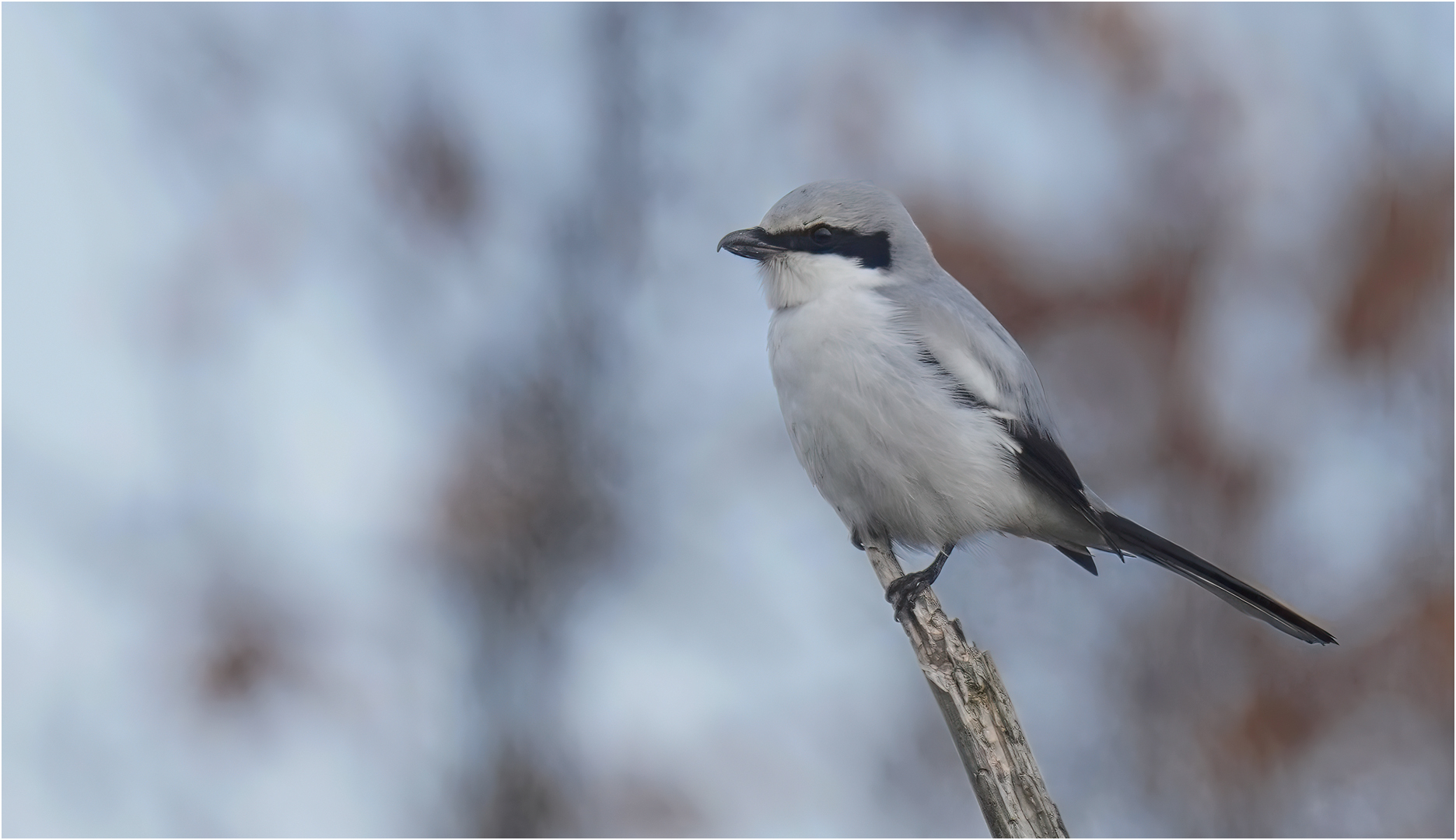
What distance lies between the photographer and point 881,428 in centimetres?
378

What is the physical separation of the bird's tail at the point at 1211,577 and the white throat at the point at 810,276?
1.16 metres

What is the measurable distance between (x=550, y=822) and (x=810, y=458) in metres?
3.20

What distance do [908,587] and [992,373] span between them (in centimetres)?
85

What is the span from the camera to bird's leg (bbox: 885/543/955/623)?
133 inches

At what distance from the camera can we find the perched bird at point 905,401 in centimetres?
379

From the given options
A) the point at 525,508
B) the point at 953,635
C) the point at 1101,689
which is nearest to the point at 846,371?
the point at 953,635

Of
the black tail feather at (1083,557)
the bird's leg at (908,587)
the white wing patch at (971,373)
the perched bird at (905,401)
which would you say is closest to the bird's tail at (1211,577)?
the perched bird at (905,401)

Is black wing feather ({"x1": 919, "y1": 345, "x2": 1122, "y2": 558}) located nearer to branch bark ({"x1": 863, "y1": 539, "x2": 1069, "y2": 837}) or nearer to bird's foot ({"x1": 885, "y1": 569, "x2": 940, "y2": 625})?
bird's foot ({"x1": 885, "y1": 569, "x2": 940, "y2": 625})

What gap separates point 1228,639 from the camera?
6.05 meters

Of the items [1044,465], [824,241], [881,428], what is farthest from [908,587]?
[824,241]

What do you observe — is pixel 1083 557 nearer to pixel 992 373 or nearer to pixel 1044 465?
pixel 1044 465

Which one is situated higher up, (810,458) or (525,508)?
(810,458)

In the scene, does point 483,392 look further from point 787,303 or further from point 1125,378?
point 1125,378

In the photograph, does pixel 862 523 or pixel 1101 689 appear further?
pixel 1101 689
